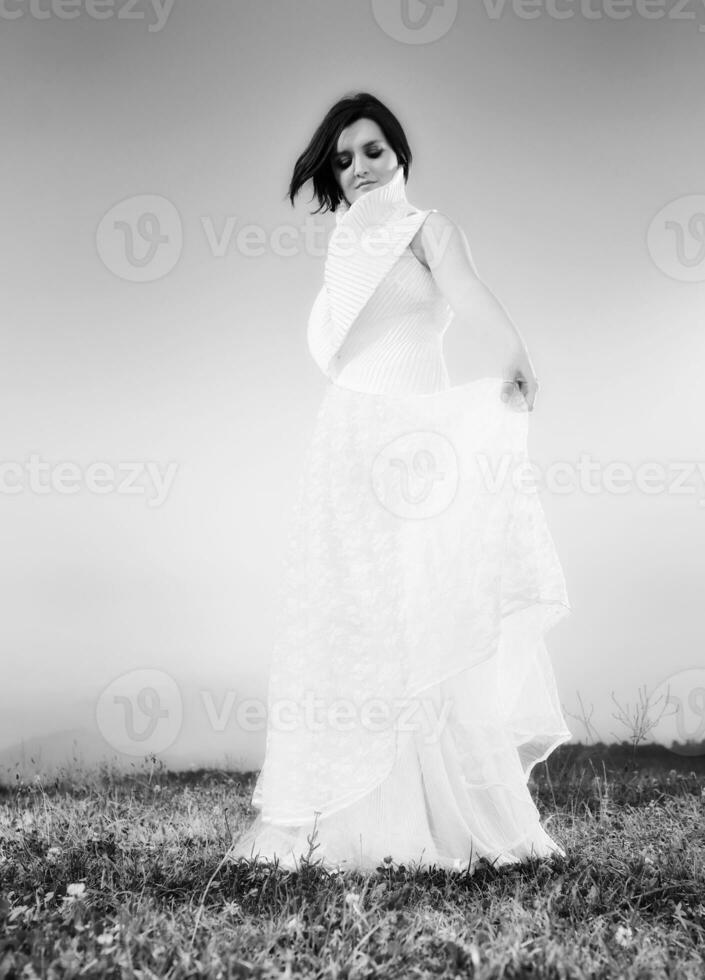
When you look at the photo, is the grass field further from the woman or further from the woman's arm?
the woman's arm

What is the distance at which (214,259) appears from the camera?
4.78 m

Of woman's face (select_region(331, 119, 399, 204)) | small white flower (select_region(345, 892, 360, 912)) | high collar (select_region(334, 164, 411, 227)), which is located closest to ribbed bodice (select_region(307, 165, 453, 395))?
high collar (select_region(334, 164, 411, 227))

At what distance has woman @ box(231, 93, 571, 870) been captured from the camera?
215 centimetres

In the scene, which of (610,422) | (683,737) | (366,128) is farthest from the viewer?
(610,422)

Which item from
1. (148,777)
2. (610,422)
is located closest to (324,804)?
(148,777)

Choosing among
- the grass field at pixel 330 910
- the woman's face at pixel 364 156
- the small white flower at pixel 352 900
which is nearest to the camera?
the grass field at pixel 330 910

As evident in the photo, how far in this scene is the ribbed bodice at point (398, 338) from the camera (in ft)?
7.75

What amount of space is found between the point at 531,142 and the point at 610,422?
1533 millimetres

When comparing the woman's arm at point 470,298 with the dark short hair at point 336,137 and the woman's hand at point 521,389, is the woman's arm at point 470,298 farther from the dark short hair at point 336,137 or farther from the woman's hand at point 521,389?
the dark short hair at point 336,137

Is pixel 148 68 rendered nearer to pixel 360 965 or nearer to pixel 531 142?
pixel 531 142

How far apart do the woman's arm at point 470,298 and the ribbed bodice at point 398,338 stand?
0.07 m

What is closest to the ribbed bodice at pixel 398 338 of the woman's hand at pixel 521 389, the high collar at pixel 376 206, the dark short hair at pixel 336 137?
the high collar at pixel 376 206

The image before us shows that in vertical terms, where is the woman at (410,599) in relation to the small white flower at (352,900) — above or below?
above

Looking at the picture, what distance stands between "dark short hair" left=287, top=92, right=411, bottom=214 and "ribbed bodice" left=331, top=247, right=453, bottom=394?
1.32 ft
